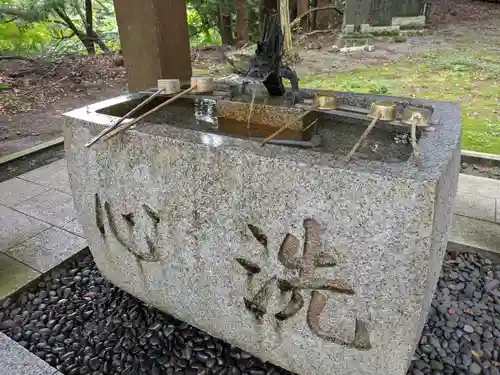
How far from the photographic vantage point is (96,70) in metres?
8.85

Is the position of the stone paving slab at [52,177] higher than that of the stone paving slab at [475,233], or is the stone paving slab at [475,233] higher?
the stone paving slab at [52,177]

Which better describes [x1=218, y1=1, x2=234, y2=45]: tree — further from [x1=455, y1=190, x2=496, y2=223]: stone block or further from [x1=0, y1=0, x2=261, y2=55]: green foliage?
[x1=455, y1=190, x2=496, y2=223]: stone block

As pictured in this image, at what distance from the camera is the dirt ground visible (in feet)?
20.8

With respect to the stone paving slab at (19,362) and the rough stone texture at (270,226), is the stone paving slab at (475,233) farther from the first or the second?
the stone paving slab at (19,362)

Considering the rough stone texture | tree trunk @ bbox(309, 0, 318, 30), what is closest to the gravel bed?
the rough stone texture

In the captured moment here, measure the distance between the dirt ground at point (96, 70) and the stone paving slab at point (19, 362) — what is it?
12.7 feet

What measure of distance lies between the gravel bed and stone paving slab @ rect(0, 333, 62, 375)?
0.39ft

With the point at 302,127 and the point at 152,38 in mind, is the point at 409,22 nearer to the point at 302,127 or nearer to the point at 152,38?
the point at 152,38

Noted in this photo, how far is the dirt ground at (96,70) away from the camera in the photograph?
6.34m

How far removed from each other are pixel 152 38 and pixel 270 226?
2428 mm

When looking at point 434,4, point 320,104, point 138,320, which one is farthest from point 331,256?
point 434,4

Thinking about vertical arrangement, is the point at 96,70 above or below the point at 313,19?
below

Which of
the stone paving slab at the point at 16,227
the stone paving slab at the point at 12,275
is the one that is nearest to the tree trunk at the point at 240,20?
the stone paving slab at the point at 16,227

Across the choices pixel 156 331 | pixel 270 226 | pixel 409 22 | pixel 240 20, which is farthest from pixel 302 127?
pixel 409 22
